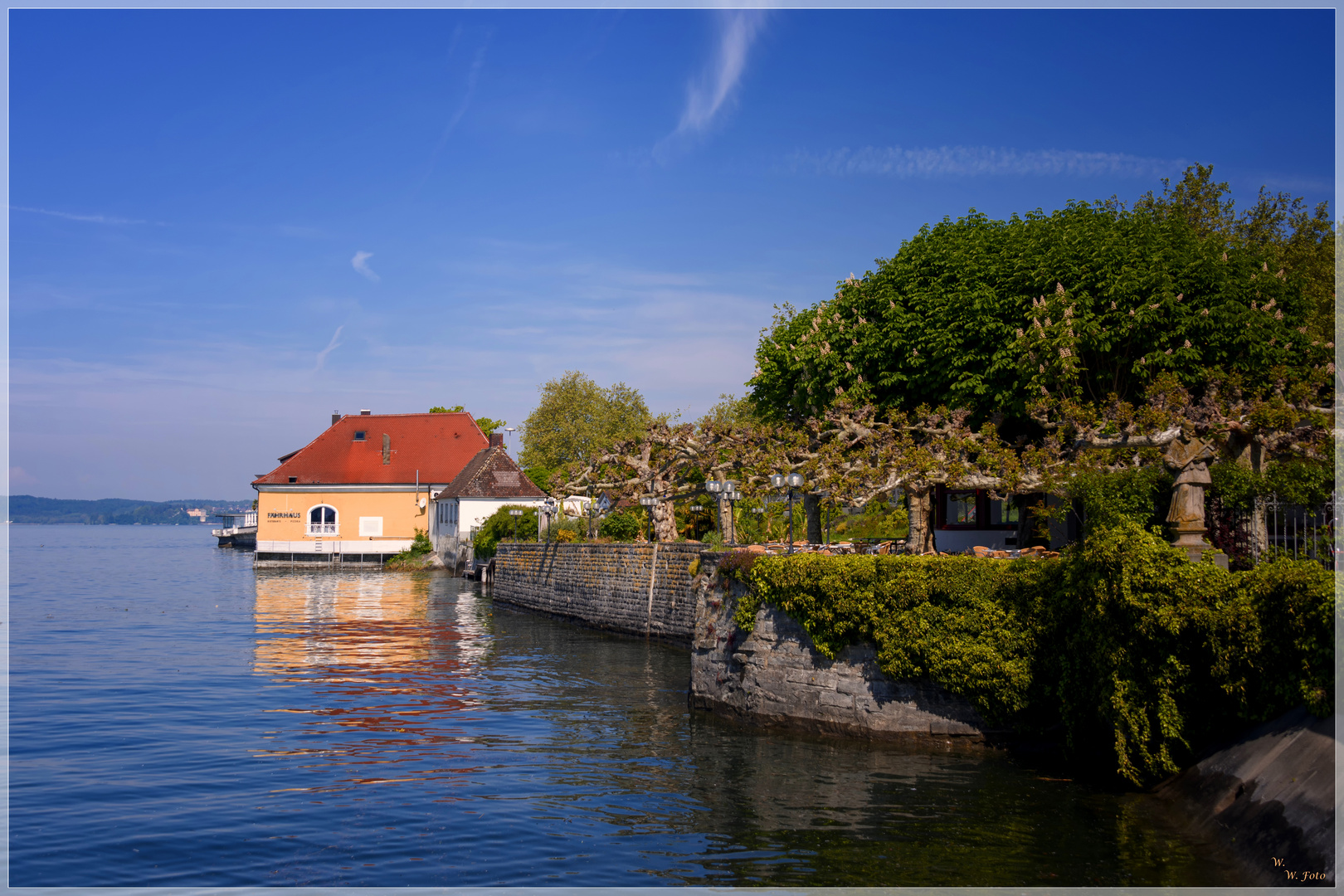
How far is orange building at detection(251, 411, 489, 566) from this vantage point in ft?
198

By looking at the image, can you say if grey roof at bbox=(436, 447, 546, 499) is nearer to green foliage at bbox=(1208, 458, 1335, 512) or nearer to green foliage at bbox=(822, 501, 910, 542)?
green foliage at bbox=(822, 501, 910, 542)

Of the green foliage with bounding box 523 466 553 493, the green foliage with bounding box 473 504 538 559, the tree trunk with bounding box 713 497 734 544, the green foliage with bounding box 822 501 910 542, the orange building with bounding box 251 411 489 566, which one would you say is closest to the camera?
→ the tree trunk with bounding box 713 497 734 544

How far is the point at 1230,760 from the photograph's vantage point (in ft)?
33.7

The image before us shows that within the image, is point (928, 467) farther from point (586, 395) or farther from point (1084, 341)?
point (586, 395)

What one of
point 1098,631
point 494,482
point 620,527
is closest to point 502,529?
point 494,482

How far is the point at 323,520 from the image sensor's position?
60812 mm

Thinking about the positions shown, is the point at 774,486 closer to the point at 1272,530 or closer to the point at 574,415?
the point at 1272,530

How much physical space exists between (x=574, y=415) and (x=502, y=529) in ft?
74.4

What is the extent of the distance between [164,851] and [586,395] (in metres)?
60.4

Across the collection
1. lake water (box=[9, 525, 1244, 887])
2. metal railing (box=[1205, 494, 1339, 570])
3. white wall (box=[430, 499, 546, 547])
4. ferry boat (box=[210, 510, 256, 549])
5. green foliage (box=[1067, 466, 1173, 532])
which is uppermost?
green foliage (box=[1067, 466, 1173, 532])

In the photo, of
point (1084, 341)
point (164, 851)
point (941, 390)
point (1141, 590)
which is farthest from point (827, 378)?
point (164, 851)

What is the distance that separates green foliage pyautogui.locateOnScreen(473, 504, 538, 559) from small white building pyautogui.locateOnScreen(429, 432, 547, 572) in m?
1.83

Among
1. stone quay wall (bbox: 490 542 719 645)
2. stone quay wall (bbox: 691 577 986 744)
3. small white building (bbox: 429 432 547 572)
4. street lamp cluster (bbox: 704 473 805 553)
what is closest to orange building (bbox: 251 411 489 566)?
small white building (bbox: 429 432 547 572)

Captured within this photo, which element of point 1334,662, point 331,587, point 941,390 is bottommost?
point 331,587
